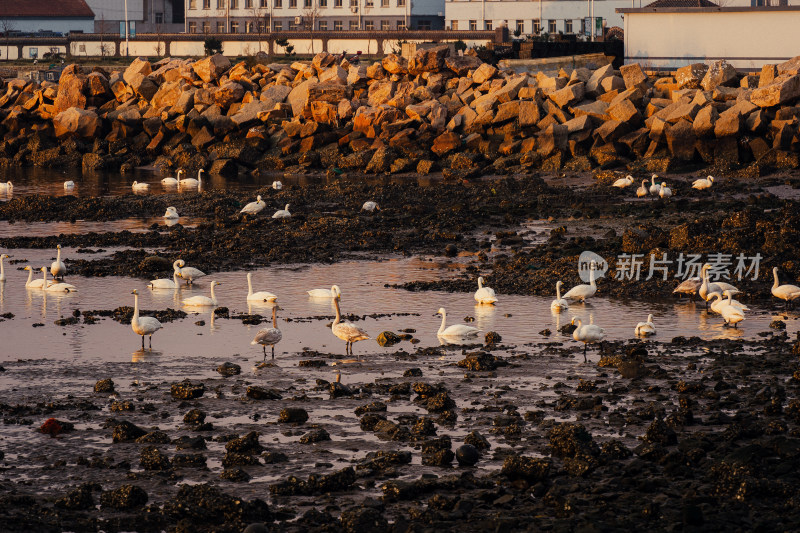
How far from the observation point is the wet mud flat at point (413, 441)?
962cm

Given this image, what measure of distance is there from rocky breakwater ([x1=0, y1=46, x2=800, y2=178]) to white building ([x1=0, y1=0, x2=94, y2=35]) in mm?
54448

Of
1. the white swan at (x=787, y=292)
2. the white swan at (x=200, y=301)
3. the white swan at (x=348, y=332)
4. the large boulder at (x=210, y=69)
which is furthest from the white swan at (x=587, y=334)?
the large boulder at (x=210, y=69)

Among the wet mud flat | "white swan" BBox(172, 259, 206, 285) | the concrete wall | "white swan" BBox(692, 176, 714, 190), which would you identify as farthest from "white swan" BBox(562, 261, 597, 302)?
the concrete wall

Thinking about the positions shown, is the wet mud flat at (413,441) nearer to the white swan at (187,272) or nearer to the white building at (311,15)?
the white swan at (187,272)

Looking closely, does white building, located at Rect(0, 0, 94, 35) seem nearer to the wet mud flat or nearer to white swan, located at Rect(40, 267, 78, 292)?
white swan, located at Rect(40, 267, 78, 292)

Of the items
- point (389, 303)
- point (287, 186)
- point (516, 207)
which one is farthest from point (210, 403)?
point (287, 186)

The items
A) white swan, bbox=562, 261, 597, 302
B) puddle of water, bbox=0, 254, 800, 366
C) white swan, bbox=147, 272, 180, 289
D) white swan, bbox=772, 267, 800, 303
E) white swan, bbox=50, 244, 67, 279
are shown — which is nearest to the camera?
puddle of water, bbox=0, 254, 800, 366

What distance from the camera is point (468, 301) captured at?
1981 cm

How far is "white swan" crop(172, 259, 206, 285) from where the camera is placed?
2170 cm

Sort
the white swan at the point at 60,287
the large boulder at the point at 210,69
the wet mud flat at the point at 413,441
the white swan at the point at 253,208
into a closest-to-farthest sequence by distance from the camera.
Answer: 1. the wet mud flat at the point at 413,441
2. the white swan at the point at 60,287
3. the white swan at the point at 253,208
4. the large boulder at the point at 210,69

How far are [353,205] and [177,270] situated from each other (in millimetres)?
10435

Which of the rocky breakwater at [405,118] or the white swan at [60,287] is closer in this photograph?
the white swan at [60,287]

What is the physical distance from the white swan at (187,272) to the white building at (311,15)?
262ft

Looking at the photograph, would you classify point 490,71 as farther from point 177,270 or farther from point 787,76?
point 177,270
